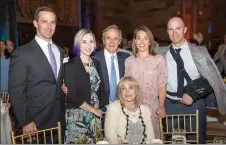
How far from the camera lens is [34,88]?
7.99 ft

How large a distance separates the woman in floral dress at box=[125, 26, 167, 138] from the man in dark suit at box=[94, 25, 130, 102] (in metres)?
0.18

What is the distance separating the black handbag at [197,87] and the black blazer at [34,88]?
4.06 feet

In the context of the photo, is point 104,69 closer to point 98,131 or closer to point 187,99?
point 98,131

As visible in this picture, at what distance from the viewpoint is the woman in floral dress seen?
268 cm

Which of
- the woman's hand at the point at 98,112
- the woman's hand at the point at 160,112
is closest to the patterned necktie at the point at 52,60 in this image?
the woman's hand at the point at 98,112

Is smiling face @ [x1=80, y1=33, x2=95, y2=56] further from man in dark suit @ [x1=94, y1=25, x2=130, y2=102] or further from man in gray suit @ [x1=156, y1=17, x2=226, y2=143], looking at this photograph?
man in gray suit @ [x1=156, y1=17, x2=226, y2=143]

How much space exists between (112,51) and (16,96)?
1019 millimetres

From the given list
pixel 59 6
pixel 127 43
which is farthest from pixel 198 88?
pixel 59 6

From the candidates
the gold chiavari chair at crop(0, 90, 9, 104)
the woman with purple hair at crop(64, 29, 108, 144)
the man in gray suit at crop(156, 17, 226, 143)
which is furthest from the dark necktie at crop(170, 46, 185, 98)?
the gold chiavari chair at crop(0, 90, 9, 104)

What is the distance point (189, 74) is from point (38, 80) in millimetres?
1481

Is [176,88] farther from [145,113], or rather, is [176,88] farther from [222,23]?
[222,23]

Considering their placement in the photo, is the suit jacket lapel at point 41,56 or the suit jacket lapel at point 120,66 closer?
the suit jacket lapel at point 41,56

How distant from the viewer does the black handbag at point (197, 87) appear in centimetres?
281

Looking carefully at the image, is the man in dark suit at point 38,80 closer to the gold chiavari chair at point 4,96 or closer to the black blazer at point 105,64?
the black blazer at point 105,64
